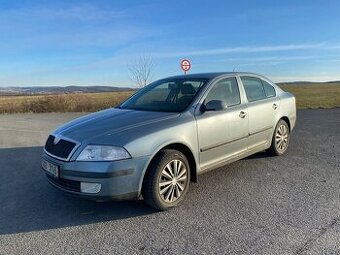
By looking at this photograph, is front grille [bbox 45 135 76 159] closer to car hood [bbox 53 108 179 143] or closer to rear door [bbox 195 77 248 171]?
car hood [bbox 53 108 179 143]

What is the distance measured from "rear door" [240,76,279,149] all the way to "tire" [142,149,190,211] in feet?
5.51

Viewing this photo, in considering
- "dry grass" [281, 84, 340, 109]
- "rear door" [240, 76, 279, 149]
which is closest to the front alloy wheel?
"rear door" [240, 76, 279, 149]

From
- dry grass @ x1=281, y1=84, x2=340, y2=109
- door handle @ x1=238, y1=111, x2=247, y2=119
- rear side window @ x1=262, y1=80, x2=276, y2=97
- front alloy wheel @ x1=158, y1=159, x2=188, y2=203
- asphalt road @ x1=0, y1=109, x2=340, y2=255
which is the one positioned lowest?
asphalt road @ x1=0, y1=109, x2=340, y2=255

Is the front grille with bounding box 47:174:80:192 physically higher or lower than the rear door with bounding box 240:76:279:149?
lower

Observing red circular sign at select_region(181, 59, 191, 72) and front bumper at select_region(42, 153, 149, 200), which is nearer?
front bumper at select_region(42, 153, 149, 200)

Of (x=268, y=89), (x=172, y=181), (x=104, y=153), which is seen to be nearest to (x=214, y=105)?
(x=172, y=181)

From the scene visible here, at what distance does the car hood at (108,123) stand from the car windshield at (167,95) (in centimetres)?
28

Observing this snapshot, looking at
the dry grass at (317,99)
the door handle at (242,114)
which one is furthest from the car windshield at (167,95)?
the dry grass at (317,99)

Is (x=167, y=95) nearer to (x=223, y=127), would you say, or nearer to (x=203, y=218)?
(x=223, y=127)

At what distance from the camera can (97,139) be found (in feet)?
13.3

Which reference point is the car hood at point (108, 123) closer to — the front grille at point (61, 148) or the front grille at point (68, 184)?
Answer: the front grille at point (61, 148)

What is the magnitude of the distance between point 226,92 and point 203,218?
2.16 metres

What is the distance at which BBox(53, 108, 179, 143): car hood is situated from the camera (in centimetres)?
422

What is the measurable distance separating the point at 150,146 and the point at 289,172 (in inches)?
109
